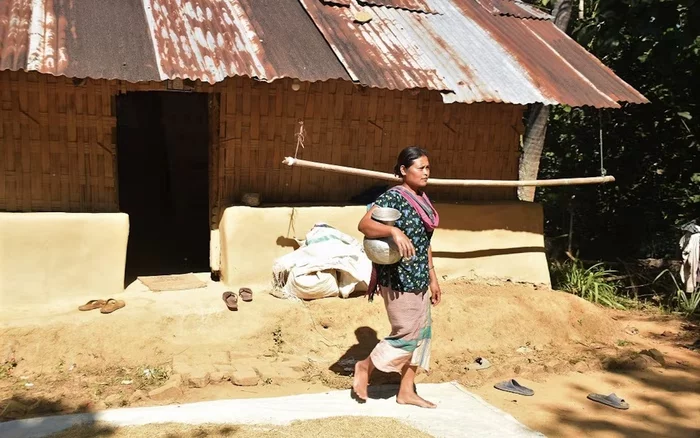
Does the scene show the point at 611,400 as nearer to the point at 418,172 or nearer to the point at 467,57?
the point at 418,172

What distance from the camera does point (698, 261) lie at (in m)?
7.60

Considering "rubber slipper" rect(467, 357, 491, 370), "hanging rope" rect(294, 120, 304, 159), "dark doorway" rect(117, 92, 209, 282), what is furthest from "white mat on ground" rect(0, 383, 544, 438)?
"dark doorway" rect(117, 92, 209, 282)

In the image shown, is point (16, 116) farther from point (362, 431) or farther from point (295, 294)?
point (362, 431)

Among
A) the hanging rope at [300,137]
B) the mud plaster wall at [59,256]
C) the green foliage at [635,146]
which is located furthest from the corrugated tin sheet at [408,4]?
the mud plaster wall at [59,256]

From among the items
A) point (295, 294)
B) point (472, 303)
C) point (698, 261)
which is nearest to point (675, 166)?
point (698, 261)

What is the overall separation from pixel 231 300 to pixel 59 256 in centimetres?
148

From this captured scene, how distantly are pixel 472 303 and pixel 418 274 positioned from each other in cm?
257

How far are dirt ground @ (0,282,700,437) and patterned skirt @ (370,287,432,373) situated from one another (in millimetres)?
797

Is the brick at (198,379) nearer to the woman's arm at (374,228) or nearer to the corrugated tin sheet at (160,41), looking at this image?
the woman's arm at (374,228)

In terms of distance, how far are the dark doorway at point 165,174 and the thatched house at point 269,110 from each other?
0.99 feet

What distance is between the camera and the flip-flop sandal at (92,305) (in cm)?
556

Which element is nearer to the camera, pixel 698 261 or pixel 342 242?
pixel 342 242

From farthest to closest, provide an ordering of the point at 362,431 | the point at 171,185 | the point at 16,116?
the point at 171,185 < the point at 16,116 < the point at 362,431

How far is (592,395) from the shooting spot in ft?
17.1
